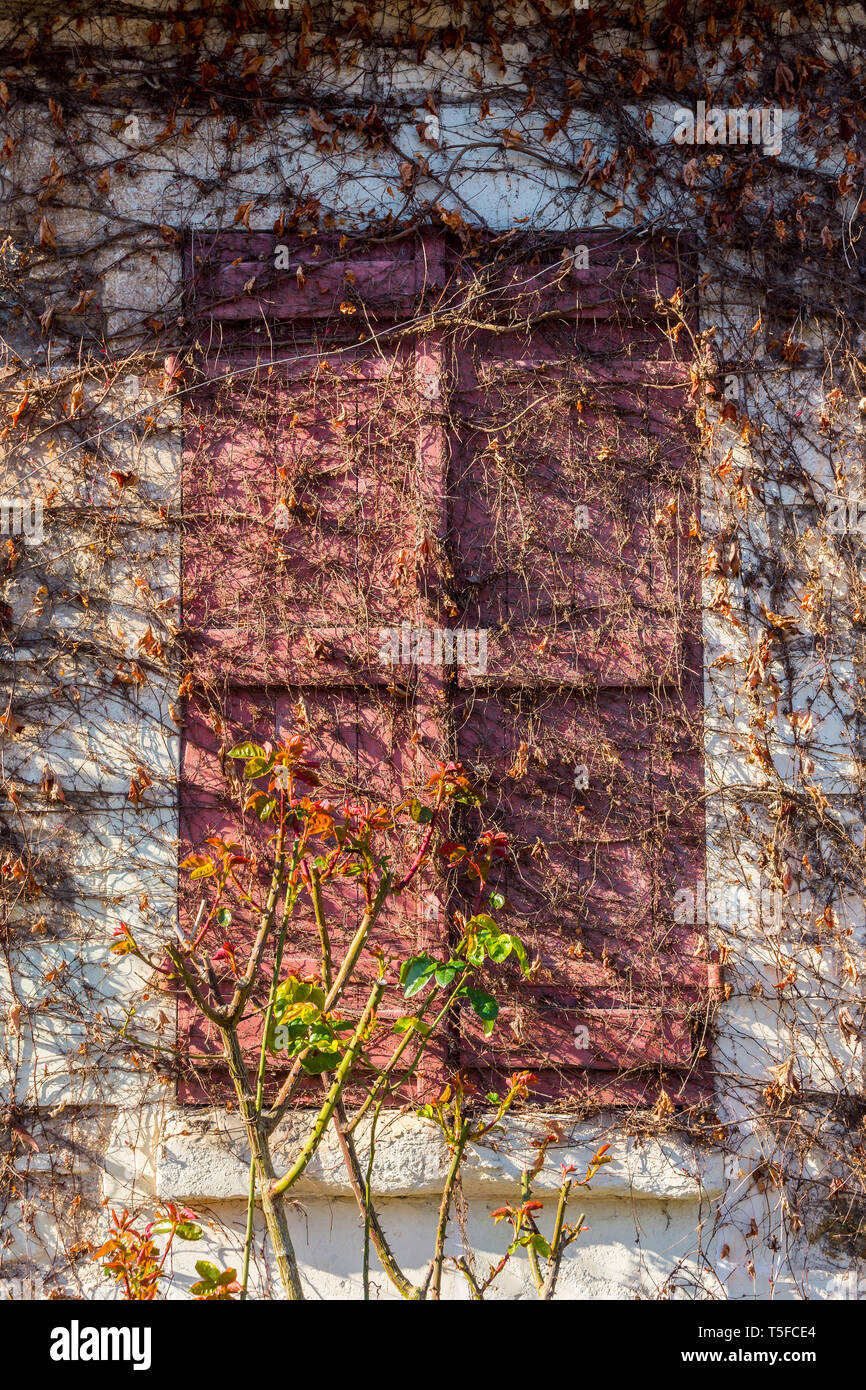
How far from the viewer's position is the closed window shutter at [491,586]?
392 cm

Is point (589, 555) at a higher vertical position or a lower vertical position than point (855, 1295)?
higher

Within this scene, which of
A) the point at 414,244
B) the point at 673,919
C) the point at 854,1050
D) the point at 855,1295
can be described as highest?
the point at 414,244

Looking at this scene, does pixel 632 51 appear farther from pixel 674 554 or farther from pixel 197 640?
pixel 197 640

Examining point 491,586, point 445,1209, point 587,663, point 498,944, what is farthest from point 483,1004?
point 491,586

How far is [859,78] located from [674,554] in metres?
2.00

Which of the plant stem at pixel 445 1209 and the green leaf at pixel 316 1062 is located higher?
the green leaf at pixel 316 1062

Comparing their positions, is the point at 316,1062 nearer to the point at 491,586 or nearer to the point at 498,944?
the point at 498,944

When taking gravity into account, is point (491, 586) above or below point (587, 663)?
above

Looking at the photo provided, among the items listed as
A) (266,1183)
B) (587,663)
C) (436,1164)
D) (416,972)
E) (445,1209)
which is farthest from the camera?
(587,663)

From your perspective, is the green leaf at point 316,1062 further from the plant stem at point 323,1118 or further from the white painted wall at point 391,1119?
the white painted wall at point 391,1119

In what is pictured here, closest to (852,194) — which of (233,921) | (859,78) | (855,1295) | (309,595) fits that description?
(859,78)

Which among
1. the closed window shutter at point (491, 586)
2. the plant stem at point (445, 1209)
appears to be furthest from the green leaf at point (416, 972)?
the closed window shutter at point (491, 586)

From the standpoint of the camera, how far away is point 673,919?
3.92 metres

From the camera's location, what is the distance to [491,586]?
161 inches
